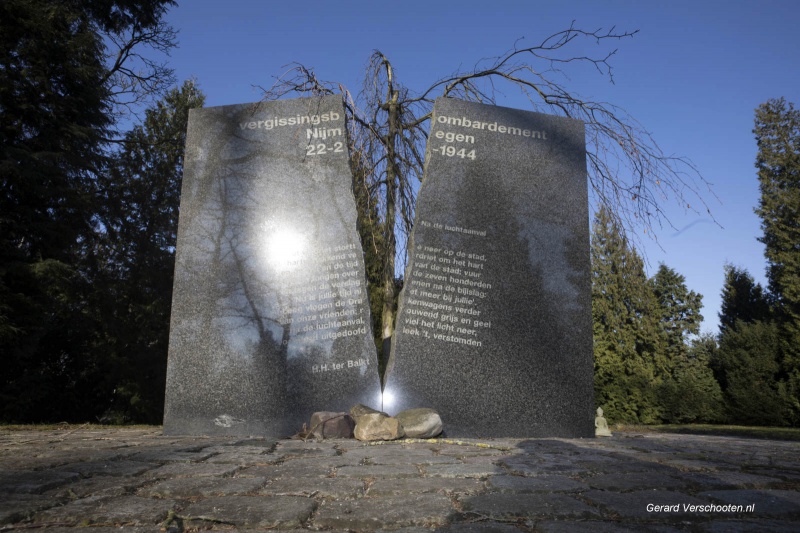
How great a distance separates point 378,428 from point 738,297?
24.0 meters

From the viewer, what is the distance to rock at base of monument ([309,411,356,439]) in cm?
511

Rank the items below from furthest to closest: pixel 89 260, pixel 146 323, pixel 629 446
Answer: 1. pixel 146 323
2. pixel 89 260
3. pixel 629 446

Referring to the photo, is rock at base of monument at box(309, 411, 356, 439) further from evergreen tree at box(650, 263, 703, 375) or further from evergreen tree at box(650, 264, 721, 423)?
evergreen tree at box(650, 263, 703, 375)

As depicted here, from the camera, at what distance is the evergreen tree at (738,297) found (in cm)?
2341

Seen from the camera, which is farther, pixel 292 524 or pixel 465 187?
pixel 465 187

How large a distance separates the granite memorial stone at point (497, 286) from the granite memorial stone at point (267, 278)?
642 mm

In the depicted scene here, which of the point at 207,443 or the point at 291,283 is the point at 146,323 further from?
the point at 207,443

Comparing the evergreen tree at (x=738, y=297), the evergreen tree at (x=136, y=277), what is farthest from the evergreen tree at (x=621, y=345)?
the evergreen tree at (x=136, y=277)

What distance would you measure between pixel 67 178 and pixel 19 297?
2.28 m

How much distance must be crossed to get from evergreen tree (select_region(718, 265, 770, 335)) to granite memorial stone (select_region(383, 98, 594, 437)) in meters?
20.6

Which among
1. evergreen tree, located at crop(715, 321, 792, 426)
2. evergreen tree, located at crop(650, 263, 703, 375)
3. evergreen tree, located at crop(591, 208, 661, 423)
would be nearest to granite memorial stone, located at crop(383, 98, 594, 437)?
evergreen tree, located at crop(591, 208, 661, 423)

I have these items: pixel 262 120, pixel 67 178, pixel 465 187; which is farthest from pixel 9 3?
pixel 465 187

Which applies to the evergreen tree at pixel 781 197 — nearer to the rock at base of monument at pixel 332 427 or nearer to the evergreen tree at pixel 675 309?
the evergreen tree at pixel 675 309

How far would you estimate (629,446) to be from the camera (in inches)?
180
